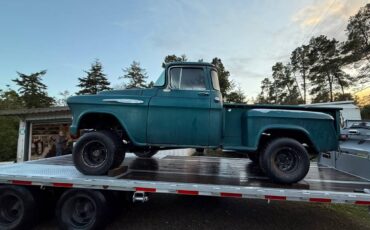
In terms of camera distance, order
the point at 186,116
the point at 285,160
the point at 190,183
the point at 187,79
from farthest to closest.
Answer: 1. the point at 187,79
2. the point at 186,116
3. the point at 285,160
4. the point at 190,183

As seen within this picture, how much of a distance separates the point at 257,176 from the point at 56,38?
16105 mm

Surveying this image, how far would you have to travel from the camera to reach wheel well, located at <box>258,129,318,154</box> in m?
4.76

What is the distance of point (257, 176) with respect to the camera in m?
5.23

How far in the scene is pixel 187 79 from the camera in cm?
505

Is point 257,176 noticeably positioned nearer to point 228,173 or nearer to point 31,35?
point 228,173

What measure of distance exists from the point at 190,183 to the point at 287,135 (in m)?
1.91

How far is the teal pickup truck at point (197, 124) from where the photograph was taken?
4.65 metres

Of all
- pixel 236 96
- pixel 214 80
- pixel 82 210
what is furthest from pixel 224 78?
pixel 82 210

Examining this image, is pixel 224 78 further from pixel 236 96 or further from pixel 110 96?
pixel 110 96

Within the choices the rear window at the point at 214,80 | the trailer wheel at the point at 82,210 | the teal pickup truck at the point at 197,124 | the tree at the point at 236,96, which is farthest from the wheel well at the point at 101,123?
the tree at the point at 236,96

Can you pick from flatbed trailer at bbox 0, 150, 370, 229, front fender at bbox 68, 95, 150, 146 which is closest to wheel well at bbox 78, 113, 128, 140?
front fender at bbox 68, 95, 150, 146

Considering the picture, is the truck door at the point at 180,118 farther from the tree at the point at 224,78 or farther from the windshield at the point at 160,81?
the tree at the point at 224,78

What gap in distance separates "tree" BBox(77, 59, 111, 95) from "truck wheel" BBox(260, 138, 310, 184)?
120ft

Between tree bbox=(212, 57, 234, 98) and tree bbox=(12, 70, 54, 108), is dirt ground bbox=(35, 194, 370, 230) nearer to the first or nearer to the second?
tree bbox=(212, 57, 234, 98)
